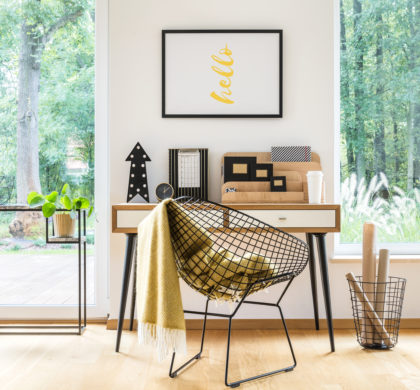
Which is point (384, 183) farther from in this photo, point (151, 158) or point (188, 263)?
point (188, 263)

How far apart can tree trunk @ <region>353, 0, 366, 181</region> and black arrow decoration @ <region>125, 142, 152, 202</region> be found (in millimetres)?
1333

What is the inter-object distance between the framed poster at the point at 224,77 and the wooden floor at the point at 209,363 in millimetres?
1320

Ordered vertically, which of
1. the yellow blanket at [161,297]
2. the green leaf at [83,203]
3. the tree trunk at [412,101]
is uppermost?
the tree trunk at [412,101]

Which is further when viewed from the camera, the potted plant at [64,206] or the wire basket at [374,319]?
the potted plant at [64,206]

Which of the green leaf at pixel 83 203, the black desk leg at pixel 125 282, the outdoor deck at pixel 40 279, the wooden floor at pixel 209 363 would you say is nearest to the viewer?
the wooden floor at pixel 209 363

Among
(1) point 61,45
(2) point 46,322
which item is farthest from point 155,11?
(2) point 46,322

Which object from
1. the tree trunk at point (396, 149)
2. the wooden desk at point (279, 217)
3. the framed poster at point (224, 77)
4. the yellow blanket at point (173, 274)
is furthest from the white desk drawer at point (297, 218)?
the tree trunk at point (396, 149)

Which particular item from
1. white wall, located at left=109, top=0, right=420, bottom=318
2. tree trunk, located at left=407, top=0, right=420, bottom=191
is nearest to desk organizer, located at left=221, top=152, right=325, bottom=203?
white wall, located at left=109, top=0, right=420, bottom=318

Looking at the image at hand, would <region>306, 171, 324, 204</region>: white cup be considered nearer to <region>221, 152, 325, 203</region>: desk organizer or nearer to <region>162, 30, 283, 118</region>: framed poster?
<region>221, 152, 325, 203</region>: desk organizer

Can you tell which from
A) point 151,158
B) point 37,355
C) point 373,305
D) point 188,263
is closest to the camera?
point 188,263

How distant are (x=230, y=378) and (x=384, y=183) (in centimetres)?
167

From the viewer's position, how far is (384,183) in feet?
9.87

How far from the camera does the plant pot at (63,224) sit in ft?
8.71

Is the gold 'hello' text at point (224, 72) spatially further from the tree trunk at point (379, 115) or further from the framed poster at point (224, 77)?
the tree trunk at point (379, 115)
